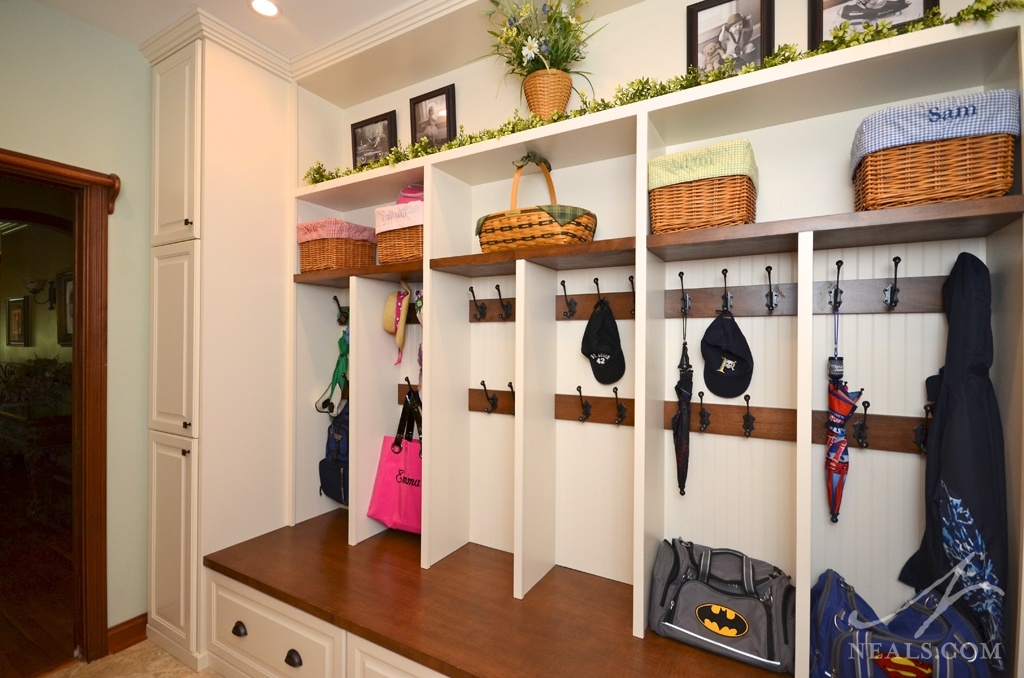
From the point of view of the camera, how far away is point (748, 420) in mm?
1601

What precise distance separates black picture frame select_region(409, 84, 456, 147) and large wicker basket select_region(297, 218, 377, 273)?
1.68 ft

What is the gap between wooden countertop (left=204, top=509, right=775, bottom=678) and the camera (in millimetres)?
1356

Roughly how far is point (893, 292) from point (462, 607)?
1.61 m

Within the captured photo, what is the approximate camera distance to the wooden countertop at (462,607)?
136 cm

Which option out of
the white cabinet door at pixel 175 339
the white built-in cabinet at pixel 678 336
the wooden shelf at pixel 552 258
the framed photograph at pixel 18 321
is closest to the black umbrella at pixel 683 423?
the white built-in cabinet at pixel 678 336

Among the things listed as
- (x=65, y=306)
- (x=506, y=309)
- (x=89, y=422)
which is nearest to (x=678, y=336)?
(x=506, y=309)

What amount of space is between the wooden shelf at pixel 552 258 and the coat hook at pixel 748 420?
0.60 metres

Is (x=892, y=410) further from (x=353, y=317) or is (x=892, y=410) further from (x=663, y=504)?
(x=353, y=317)

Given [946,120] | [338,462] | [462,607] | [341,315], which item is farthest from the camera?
[341,315]

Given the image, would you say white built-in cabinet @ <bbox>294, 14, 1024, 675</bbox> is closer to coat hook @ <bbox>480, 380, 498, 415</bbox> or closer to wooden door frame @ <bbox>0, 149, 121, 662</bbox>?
coat hook @ <bbox>480, 380, 498, 415</bbox>

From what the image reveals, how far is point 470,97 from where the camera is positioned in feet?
7.18

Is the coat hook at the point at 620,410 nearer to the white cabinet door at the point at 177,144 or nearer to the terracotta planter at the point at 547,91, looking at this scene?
the terracotta planter at the point at 547,91

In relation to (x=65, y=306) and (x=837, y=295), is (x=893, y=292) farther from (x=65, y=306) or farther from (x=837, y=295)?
(x=65, y=306)


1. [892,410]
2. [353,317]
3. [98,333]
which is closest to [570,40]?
[353,317]
